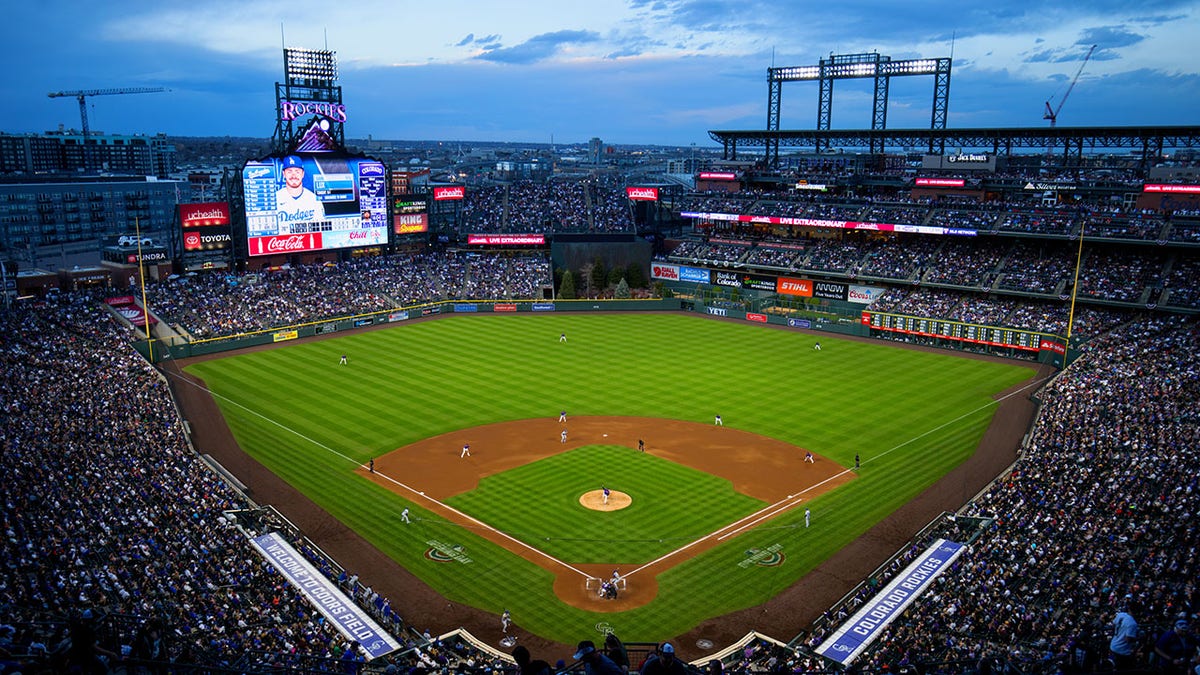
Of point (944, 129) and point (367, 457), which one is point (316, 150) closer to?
point (367, 457)

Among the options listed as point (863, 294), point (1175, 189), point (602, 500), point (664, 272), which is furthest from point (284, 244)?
point (1175, 189)

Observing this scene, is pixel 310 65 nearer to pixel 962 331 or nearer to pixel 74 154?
pixel 962 331

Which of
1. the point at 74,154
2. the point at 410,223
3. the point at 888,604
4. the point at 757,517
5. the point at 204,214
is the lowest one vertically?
the point at 757,517

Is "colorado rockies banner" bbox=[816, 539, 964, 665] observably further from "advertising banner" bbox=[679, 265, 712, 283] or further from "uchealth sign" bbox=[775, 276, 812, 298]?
"advertising banner" bbox=[679, 265, 712, 283]

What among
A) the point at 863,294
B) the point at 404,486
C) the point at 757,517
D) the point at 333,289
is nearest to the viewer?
the point at 757,517

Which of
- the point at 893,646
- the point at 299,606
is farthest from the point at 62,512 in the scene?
the point at 893,646

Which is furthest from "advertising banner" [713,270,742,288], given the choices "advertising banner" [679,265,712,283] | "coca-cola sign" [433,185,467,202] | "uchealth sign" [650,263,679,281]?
"coca-cola sign" [433,185,467,202]
